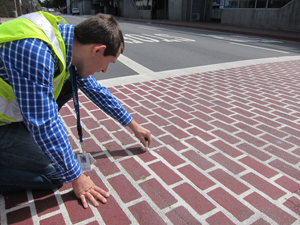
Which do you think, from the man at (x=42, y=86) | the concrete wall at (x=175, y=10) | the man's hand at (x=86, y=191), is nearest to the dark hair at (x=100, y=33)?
the man at (x=42, y=86)

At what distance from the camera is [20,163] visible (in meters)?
1.77

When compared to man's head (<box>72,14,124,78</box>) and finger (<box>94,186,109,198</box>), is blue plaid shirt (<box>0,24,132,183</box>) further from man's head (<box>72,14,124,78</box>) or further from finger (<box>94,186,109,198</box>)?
finger (<box>94,186,109,198</box>)

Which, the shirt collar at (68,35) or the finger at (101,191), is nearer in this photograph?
the shirt collar at (68,35)

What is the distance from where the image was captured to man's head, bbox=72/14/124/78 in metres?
1.52

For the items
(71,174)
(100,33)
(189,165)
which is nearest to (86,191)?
(71,174)

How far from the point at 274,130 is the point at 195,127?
0.94 m

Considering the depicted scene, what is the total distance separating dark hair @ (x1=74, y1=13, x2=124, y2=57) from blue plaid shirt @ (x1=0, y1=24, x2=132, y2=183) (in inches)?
3.1

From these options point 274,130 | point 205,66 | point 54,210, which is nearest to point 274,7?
point 205,66

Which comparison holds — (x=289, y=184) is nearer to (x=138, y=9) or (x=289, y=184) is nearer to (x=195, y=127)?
(x=195, y=127)

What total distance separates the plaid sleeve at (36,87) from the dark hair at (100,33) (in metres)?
0.23

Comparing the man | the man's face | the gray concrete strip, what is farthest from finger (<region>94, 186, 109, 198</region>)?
the gray concrete strip

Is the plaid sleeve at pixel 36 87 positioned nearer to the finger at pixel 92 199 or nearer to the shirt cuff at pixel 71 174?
the shirt cuff at pixel 71 174

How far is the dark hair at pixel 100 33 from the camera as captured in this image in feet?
4.98

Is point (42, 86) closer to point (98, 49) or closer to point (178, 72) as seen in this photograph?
point (98, 49)
